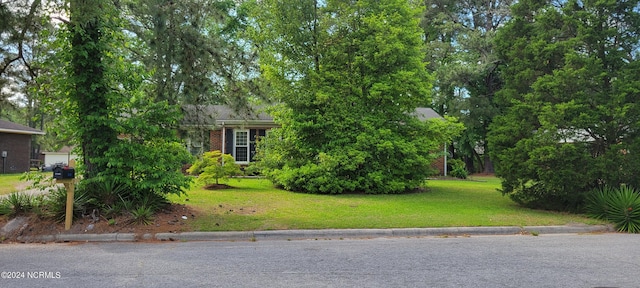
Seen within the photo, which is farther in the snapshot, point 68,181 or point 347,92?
point 347,92

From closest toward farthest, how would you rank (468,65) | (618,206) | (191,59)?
(618,206)
(191,59)
(468,65)

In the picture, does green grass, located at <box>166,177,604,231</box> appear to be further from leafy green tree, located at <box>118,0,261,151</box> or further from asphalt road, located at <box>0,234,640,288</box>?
leafy green tree, located at <box>118,0,261,151</box>

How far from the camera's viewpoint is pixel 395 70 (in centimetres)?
1534

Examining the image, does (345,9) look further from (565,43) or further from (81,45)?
(81,45)

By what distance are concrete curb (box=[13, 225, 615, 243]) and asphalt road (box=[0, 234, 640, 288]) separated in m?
0.33

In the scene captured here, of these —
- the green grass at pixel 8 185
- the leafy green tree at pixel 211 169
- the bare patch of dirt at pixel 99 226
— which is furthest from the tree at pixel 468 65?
the green grass at pixel 8 185

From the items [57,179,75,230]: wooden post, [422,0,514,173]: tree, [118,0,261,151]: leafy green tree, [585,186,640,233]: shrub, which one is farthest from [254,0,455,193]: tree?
[422,0,514,173]: tree

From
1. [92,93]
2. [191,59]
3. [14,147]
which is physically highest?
[191,59]

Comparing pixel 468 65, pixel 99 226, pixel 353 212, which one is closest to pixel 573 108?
A: pixel 353 212

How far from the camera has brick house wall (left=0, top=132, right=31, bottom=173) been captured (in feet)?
82.8

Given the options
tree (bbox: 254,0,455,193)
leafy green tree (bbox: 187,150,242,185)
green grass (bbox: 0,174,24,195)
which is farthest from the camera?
tree (bbox: 254,0,455,193)

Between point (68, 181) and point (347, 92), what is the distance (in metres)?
9.99

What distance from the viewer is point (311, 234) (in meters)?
8.06

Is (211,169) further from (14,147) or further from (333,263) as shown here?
(14,147)
